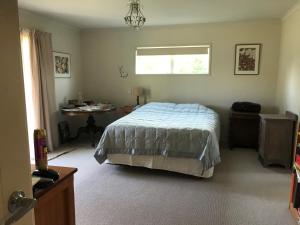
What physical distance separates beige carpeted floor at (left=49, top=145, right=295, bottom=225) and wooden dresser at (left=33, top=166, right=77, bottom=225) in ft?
3.39

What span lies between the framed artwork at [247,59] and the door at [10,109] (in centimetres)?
471

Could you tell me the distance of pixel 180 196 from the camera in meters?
2.81

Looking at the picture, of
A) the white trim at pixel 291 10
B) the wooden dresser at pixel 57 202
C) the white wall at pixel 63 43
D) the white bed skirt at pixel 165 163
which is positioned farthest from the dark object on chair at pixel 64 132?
the white trim at pixel 291 10

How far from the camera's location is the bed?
3188mm

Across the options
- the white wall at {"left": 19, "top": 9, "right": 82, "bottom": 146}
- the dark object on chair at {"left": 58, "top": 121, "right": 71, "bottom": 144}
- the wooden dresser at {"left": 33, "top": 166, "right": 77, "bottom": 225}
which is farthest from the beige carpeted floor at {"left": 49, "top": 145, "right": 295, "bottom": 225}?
the white wall at {"left": 19, "top": 9, "right": 82, "bottom": 146}

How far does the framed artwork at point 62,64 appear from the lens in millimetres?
4824

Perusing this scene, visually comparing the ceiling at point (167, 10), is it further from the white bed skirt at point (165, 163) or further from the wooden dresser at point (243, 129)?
the white bed skirt at point (165, 163)

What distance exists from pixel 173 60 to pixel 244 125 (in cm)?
196

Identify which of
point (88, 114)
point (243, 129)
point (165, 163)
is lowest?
point (165, 163)

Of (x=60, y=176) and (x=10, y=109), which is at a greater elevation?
(x=10, y=109)

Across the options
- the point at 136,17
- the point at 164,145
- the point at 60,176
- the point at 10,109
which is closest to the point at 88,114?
the point at 164,145

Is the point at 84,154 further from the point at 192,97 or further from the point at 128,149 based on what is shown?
the point at 192,97

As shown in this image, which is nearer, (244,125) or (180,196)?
(180,196)

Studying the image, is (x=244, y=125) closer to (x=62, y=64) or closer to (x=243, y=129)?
(x=243, y=129)
